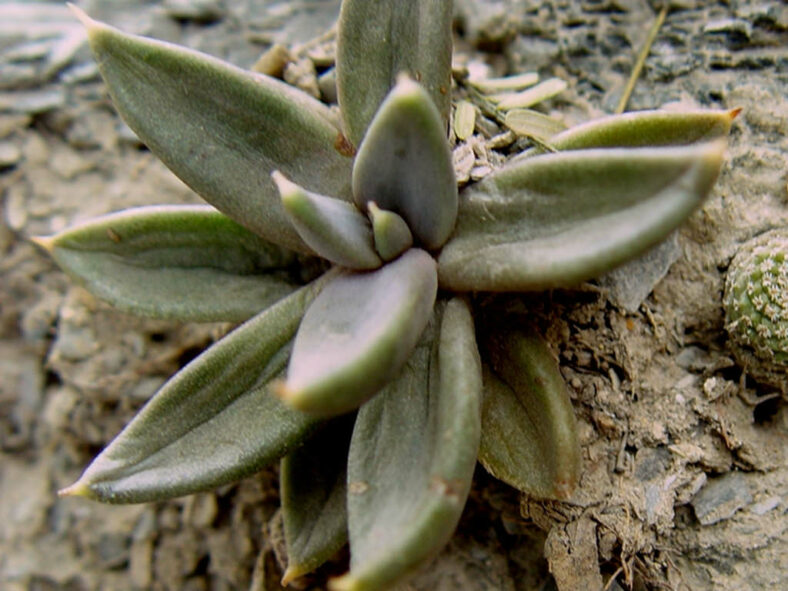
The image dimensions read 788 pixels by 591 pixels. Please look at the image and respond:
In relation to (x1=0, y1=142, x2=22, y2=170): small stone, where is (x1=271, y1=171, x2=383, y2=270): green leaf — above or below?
above

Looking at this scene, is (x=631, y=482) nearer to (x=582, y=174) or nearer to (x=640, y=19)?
(x=582, y=174)

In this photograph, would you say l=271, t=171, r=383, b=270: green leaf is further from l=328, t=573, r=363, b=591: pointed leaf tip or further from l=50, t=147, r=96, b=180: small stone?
l=50, t=147, r=96, b=180: small stone

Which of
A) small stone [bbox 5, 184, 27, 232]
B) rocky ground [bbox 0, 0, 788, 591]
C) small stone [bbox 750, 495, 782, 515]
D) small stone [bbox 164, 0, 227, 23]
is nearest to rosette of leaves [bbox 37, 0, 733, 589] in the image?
rocky ground [bbox 0, 0, 788, 591]

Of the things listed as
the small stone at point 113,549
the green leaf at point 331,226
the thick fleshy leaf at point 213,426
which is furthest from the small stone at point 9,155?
the green leaf at point 331,226

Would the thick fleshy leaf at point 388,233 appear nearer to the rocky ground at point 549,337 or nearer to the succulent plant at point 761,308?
the rocky ground at point 549,337

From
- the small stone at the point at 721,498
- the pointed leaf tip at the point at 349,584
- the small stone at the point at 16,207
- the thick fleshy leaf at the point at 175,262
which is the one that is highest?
the pointed leaf tip at the point at 349,584

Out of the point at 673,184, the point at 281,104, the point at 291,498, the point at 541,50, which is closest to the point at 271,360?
the point at 291,498

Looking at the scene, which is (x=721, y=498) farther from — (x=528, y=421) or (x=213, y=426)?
(x=213, y=426)

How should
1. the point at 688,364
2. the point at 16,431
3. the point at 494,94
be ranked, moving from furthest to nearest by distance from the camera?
the point at 16,431 < the point at 494,94 < the point at 688,364
